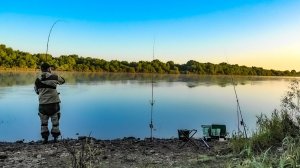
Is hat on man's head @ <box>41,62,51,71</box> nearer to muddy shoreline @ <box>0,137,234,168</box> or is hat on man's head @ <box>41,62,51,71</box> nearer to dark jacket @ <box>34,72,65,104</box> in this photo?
dark jacket @ <box>34,72,65,104</box>

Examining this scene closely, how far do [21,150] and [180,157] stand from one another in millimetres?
3025

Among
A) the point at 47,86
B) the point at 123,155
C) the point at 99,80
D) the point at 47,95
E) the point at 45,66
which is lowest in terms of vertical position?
the point at 99,80

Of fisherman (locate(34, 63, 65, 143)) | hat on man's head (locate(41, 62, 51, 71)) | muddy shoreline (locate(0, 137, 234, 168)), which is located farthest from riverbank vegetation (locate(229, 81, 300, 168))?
hat on man's head (locate(41, 62, 51, 71))

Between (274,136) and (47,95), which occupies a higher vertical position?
(47,95)

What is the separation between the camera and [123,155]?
805 centimetres

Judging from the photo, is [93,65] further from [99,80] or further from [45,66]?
[45,66]

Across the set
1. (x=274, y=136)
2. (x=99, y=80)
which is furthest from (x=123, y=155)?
(x=99, y=80)

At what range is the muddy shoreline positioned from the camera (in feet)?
23.6

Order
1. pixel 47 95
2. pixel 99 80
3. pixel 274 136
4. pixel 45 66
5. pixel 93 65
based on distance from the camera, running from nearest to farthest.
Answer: pixel 274 136, pixel 45 66, pixel 47 95, pixel 99 80, pixel 93 65

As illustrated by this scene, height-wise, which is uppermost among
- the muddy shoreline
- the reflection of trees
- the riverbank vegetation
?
the riverbank vegetation

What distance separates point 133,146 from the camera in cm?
919

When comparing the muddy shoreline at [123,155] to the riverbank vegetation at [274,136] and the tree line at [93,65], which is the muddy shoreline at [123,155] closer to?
the riverbank vegetation at [274,136]

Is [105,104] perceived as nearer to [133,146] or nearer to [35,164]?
[133,146]

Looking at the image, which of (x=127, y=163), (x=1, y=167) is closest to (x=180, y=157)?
(x=127, y=163)
